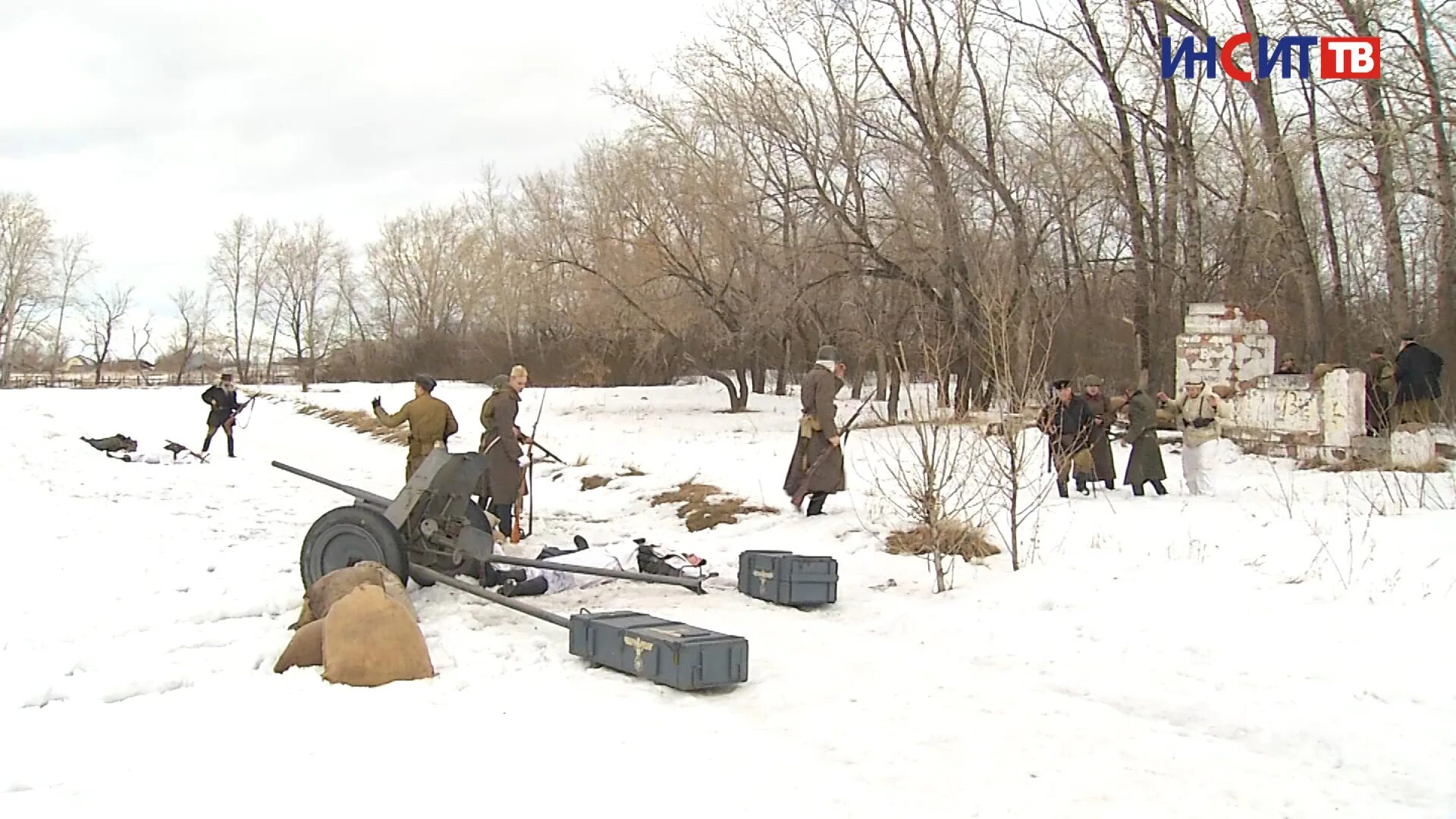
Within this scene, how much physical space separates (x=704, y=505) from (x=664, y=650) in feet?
25.2

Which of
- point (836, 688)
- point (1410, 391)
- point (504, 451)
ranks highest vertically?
point (1410, 391)

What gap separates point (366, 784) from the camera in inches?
184

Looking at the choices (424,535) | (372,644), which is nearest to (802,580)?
(424,535)

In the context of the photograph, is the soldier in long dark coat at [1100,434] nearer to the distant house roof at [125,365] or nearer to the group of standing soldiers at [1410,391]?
the group of standing soldiers at [1410,391]

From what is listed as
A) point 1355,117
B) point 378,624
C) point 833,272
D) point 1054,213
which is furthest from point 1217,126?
point 378,624

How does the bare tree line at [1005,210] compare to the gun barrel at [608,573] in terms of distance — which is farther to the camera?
the bare tree line at [1005,210]

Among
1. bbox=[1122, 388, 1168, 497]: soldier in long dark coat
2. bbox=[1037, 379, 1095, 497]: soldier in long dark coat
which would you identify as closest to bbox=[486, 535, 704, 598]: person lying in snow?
bbox=[1037, 379, 1095, 497]: soldier in long dark coat

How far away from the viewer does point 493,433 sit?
38.3ft

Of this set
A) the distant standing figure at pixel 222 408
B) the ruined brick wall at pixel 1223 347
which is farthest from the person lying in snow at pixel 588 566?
the ruined brick wall at pixel 1223 347

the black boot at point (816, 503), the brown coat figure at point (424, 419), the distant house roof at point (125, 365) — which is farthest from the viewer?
the distant house roof at point (125, 365)

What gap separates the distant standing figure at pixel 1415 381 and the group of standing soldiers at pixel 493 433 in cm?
1243

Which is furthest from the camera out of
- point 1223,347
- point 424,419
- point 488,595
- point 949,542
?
point 1223,347

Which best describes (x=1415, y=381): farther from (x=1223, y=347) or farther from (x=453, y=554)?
(x=453, y=554)

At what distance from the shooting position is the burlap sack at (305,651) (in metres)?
6.43
